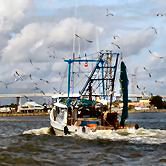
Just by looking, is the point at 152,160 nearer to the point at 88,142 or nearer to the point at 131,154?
the point at 131,154

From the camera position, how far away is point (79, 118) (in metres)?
54.5

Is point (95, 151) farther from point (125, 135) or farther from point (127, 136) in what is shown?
point (125, 135)

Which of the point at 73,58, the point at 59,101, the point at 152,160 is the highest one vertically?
the point at 73,58

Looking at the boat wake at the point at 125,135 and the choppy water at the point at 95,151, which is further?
the boat wake at the point at 125,135

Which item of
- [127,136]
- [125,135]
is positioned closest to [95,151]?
[127,136]

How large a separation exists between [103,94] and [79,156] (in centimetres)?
2859

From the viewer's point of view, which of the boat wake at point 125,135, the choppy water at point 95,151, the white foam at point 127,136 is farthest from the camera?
the boat wake at point 125,135

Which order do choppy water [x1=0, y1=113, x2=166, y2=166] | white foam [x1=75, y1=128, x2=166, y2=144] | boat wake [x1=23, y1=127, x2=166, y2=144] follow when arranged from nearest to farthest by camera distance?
choppy water [x1=0, y1=113, x2=166, y2=166] < white foam [x1=75, y1=128, x2=166, y2=144] < boat wake [x1=23, y1=127, x2=166, y2=144]

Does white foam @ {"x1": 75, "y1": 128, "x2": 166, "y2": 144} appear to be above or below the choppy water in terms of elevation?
above

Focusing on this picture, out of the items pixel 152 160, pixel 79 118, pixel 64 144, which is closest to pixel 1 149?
pixel 64 144

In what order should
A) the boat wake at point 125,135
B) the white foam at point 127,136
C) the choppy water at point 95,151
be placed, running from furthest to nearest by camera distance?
the boat wake at point 125,135 < the white foam at point 127,136 < the choppy water at point 95,151

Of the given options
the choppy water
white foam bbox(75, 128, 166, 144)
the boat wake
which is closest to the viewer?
the choppy water

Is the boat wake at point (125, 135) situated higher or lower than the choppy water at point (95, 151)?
higher

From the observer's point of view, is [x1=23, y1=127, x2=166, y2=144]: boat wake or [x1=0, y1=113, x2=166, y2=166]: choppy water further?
[x1=23, y1=127, x2=166, y2=144]: boat wake
